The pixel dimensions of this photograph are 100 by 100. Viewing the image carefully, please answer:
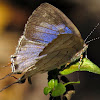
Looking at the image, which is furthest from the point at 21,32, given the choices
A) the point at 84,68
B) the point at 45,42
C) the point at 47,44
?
the point at 84,68

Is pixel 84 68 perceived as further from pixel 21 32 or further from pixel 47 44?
pixel 21 32

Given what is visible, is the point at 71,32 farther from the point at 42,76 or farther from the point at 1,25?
the point at 1,25

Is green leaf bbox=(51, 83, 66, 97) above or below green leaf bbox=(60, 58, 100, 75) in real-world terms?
below

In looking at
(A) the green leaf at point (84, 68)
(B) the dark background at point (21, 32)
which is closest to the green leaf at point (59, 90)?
(A) the green leaf at point (84, 68)

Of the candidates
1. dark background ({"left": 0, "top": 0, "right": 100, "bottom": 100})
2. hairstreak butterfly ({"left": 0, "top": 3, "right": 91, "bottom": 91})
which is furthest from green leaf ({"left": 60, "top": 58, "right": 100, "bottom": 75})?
dark background ({"left": 0, "top": 0, "right": 100, "bottom": 100})

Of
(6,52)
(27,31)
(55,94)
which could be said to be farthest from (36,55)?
(6,52)

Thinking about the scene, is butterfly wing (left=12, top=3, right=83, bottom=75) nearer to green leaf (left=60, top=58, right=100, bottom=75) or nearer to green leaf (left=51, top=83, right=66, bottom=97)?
green leaf (left=60, top=58, right=100, bottom=75)
